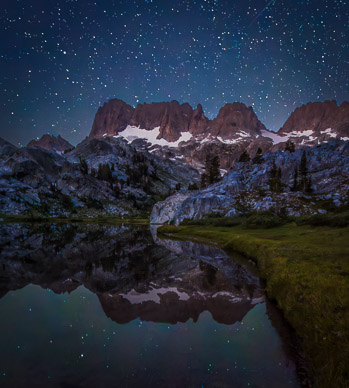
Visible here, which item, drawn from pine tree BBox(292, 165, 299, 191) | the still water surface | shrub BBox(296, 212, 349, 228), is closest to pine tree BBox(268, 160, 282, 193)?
pine tree BBox(292, 165, 299, 191)

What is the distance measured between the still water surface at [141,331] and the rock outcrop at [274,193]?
2177 inches

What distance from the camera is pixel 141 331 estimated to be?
12234 millimetres

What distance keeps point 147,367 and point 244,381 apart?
157 inches

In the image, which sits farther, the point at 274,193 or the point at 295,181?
the point at 295,181

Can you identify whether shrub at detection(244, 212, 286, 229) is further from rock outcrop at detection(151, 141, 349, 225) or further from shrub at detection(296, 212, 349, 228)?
rock outcrop at detection(151, 141, 349, 225)

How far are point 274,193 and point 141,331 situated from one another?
75.0 m

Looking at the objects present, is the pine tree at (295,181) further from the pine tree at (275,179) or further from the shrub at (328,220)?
the shrub at (328,220)

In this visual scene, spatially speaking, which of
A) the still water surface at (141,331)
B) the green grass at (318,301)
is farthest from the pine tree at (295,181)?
the still water surface at (141,331)

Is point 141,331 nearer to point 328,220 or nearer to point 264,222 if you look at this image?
point 328,220

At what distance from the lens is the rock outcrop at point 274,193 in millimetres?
69438

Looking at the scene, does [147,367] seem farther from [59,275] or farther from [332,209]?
[332,209]

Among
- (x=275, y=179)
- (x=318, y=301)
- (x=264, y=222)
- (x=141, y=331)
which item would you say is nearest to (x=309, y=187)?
(x=275, y=179)

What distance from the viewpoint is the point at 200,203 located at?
86625mm

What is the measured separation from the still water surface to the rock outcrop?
55.3 m
